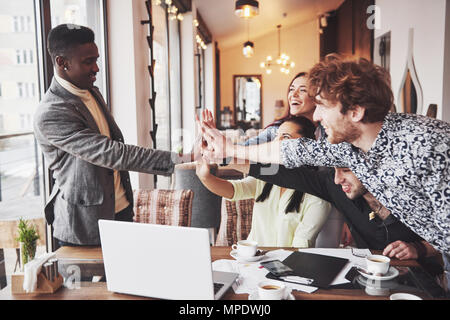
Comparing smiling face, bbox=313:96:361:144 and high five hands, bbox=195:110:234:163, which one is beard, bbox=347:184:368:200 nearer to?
smiling face, bbox=313:96:361:144

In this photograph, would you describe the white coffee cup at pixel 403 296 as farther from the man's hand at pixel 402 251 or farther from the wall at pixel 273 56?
the wall at pixel 273 56

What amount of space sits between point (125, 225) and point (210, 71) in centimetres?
938

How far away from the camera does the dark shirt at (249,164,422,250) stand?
5.53 ft

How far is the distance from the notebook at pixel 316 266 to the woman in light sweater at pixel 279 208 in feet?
0.90

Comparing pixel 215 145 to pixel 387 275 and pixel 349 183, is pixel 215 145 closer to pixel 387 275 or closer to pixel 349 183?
pixel 349 183

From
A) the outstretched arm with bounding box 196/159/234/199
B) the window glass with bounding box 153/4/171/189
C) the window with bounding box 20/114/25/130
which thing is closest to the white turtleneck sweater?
the outstretched arm with bounding box 196/159/234/199

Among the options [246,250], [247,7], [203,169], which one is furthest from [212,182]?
[247,7]

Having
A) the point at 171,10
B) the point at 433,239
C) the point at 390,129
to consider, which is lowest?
the point at 433,239

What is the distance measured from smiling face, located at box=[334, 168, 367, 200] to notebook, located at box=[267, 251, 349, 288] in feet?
1.02

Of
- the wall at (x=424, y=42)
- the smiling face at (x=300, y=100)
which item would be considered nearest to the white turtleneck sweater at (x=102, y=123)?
the smiling face at (x=300, y=100)
